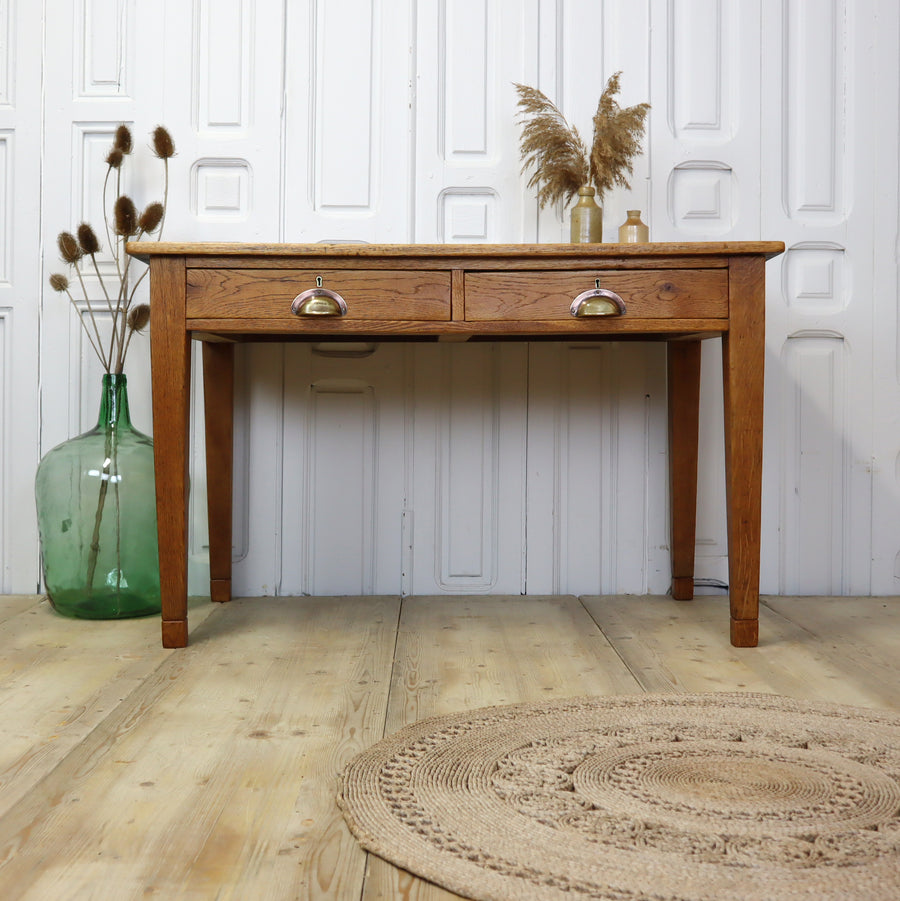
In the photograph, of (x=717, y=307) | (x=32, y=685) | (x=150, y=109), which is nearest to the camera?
(x=32, y=685)

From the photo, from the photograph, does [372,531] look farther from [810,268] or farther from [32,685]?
[810,268]

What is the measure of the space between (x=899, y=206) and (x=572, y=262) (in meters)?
1.10

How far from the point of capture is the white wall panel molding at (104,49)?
93.8 inches

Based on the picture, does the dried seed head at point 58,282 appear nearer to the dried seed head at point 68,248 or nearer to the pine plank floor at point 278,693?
the dried seed head at point 68,248

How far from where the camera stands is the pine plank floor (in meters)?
0.95

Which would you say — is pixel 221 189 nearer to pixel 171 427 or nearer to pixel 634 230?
pixel 171 427

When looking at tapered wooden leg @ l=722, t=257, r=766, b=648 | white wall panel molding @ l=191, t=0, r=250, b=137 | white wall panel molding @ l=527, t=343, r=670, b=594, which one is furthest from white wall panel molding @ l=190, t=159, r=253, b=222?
tapered wooden leg @ l=722, t=257, r=766, b=648

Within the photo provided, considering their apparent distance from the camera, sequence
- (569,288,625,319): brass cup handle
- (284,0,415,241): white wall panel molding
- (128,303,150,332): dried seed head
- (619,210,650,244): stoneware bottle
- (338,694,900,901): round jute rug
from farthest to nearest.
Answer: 1. (284,0,415,241): white wall panel molding
2. (128,303,150,332): dried seed head
3. (619,210,650,244): stoneware bottle
4. (569,288,625,319): brass cup handle
5. (338,694,900,901): round jute rug

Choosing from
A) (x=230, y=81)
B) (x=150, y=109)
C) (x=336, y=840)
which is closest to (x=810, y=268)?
(x=230, y=81)

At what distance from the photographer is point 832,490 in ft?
8.01

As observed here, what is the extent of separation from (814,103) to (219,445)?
169 centimetres

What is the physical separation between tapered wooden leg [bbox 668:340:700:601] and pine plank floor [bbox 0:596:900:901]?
18 cm

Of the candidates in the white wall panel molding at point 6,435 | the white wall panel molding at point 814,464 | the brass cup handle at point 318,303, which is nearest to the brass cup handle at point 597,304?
the brass cup handle at point 318,303

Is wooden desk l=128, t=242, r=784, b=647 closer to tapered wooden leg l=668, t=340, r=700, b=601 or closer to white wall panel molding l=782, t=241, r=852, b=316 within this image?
tapered wooden leg l=668, t=340, r=700, b=601
